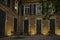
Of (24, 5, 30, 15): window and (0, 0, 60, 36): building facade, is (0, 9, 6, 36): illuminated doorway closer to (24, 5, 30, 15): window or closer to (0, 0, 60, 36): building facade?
(0, 0, 60, 36): building facade

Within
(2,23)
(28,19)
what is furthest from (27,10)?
(2,23)

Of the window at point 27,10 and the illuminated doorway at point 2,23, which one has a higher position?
the window at point 27,10

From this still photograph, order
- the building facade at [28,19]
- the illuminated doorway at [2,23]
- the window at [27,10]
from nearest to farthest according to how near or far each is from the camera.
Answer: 1. the illuminated doorway at [2,23]
2. the building facade at [28,19]
3. the window at [27,10]

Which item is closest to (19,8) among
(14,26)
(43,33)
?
(14,26)

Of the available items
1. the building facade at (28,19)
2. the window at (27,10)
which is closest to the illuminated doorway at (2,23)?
the building facade at (28,19)

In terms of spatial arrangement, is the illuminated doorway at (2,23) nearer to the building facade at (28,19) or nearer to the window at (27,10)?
the building facade at (28,19)

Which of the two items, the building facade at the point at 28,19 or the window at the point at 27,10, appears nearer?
the building facade at the point at 28,19

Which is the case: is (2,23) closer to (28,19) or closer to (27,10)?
(28,19)

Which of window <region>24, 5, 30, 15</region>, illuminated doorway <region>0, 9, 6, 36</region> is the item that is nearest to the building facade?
window <region>24, 5, 30, 15</region>

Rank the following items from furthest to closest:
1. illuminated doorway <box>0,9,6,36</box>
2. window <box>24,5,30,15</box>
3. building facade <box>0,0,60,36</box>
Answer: window <box>24,5,30,15</box>
building facade <box>0,0,60,36</box>
illuminated doorway <box>0,9,6,36</box>

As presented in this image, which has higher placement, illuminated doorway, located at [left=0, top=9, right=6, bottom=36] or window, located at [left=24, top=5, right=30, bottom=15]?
window, located at [left=24, top=5, right=30, bottom=15]

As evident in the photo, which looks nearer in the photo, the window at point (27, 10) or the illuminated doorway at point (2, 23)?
the illuminated doorway at point (2, 23)

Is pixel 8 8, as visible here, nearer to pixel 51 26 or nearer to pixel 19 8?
pixel 19 8

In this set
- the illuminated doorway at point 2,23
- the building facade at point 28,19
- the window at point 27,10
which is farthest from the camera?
the window at point 27,10
